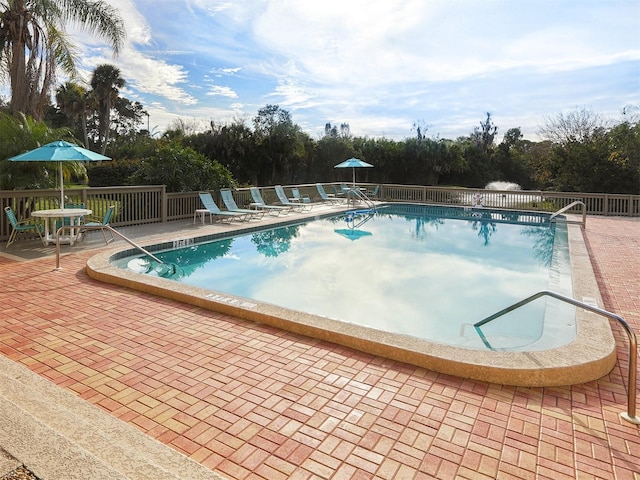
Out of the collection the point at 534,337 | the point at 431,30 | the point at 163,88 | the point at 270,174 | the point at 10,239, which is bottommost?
the point at 534,337

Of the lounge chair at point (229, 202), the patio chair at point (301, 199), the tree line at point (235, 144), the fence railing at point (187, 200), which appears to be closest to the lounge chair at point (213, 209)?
the lounge chair at point (229, 202)

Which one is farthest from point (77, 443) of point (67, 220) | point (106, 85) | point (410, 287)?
point (106, 85)

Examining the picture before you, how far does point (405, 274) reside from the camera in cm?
800

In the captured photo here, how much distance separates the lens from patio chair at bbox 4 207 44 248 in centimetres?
762

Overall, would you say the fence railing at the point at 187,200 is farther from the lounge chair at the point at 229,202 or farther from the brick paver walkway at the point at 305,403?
the brick paver walkway at the point at 305,403

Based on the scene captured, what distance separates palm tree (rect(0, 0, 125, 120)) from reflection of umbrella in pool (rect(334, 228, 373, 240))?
8.62 metres

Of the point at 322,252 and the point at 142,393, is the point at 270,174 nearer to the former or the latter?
the point at 322,252

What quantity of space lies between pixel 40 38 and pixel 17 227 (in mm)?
7315

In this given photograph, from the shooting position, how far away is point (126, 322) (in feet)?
14.6

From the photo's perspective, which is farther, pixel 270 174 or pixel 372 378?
pixel 270 174

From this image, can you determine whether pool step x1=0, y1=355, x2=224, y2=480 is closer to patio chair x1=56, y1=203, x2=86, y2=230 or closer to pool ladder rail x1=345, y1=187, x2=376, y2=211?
patio chair x1=56, y1=203, x2=86, y2=230

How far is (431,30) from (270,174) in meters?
13.9

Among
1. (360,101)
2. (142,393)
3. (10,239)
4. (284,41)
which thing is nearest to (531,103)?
(360,101)

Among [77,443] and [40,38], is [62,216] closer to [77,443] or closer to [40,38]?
[77,443]
